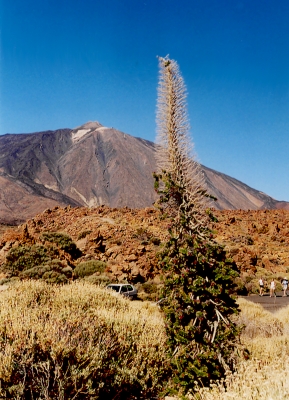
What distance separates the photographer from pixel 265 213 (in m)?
39.6

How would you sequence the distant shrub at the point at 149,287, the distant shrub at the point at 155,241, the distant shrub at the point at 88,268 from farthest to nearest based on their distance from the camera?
the distant shrub at the point at 155,241
the distant shrub at the point at 88,268
the distant shrub at the point at 149,287

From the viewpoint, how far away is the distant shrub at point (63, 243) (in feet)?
67.8

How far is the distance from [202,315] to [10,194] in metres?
88.7

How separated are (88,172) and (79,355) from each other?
13733 cm

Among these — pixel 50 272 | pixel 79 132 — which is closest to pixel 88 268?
pixel 50 272

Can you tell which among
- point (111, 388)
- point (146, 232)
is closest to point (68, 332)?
point (111, 388)

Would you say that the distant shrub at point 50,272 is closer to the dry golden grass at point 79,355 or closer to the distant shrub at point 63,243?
the distant shrub at point 63,243

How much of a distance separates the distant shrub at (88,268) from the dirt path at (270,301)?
7356 millimetres

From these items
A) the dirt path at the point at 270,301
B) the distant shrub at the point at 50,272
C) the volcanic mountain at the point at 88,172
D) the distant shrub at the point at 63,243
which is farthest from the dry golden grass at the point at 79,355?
the volcanic mountain at the point at 88,172

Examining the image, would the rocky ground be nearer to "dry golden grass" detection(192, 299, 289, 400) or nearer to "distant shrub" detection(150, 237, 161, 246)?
"distant shrub" detection(150, 237, 161, 246)

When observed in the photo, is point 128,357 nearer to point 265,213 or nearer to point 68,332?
point 68,332

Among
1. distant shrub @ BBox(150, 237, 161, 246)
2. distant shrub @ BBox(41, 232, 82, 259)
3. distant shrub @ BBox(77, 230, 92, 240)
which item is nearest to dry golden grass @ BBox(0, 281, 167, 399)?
distant shrub @ BBox(41, 232, 82, 259)

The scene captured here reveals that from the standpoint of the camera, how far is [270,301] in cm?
1598

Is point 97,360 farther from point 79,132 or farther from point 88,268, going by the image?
point 79,132
